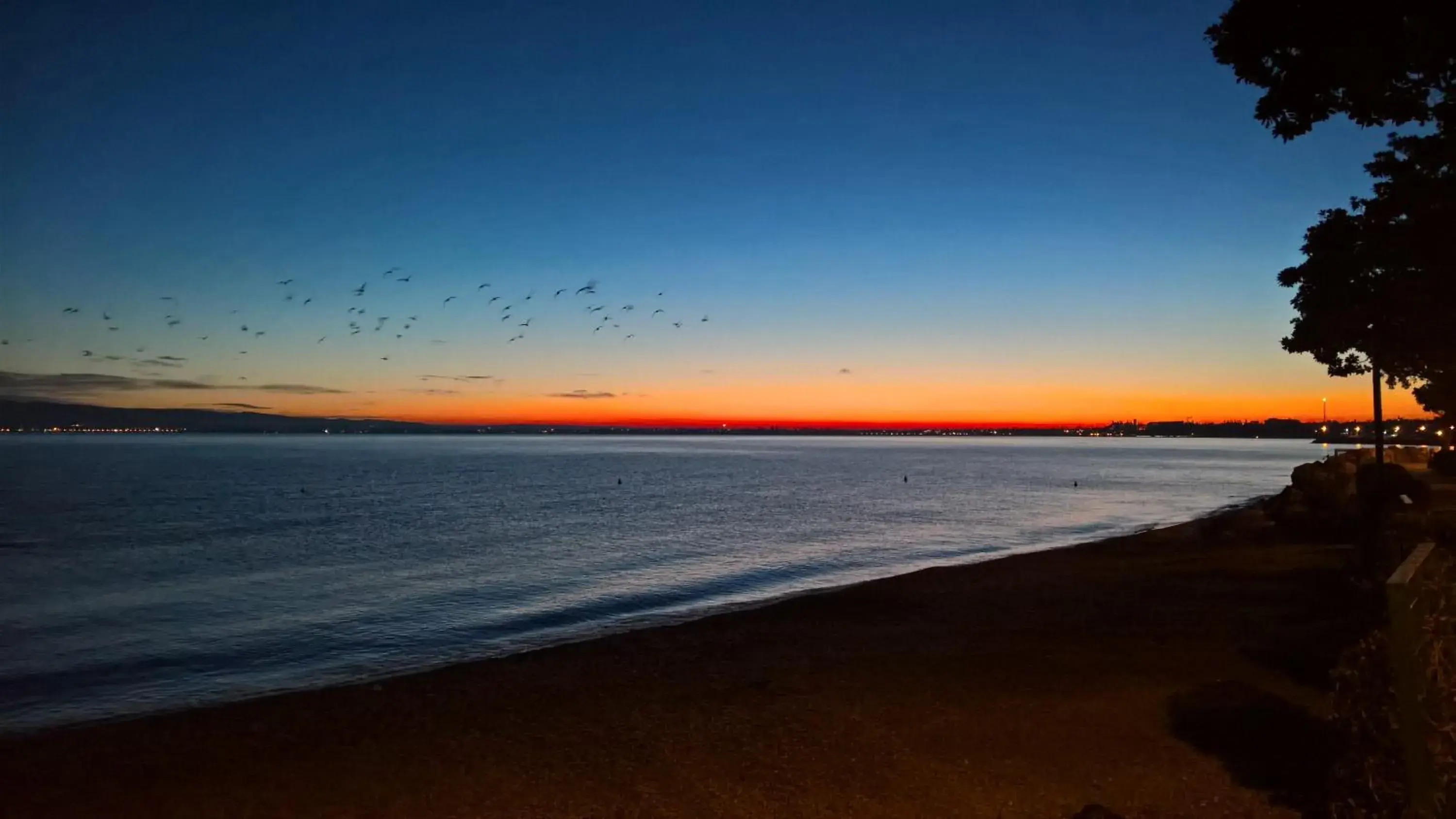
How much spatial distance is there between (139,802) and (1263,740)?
1160 cm

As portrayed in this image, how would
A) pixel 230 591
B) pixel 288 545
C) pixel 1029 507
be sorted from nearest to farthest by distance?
pixel 230 591 → pixel 288 545 → pixel 1029 507

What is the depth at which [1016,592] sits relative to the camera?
21703 mm

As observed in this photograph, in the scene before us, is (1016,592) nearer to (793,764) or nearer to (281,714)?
(793,764)

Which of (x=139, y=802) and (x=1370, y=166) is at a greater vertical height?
(x=1370, y=166)

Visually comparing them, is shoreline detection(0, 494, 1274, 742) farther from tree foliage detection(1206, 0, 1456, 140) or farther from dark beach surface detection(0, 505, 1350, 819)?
tree foliage detection(1206, 0, 1456, 140)

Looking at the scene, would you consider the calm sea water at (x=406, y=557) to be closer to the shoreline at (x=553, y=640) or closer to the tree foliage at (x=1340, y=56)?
the shoreline at (x=553, y=640)

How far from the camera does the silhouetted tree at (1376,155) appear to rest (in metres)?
8.50

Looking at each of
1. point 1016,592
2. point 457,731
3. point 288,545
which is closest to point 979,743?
point 457,731

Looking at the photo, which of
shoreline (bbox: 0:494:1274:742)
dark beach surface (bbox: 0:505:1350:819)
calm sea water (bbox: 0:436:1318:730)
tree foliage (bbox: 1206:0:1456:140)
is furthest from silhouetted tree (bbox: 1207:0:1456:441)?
calm sea water (bbox: 0:436:1318:730)

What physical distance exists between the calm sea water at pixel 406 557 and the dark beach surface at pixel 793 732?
3.93 m

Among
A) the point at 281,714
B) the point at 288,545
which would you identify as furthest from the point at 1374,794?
the point at 288,545

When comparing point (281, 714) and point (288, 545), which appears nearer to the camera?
point (281, 714)

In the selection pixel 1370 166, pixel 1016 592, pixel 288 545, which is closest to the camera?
pixel 1370 166

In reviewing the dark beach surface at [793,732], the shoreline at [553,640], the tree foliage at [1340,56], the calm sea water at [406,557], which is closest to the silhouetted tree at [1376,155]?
the tree foliage at [1340,56]
